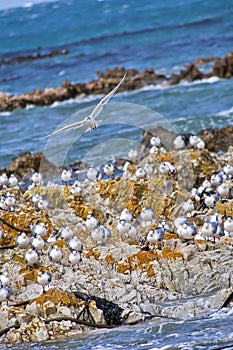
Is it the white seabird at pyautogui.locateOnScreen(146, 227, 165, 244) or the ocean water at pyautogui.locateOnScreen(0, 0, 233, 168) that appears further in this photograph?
the ocean water at pyautogui.locateOnScreen(0, 0, 233, 168)

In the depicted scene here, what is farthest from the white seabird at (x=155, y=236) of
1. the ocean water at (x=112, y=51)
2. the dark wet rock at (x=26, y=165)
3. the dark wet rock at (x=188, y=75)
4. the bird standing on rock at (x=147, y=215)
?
the dark wet rock at (x=188, y=75)

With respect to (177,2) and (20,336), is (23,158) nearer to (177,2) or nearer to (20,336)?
(20,336)

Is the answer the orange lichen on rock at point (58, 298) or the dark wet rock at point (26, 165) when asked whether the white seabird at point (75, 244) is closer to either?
the orange lichen on rock at point (58, 298)

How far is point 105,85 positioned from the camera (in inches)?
635

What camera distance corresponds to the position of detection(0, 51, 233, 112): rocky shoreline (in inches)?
611

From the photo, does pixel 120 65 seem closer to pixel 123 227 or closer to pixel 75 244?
pixel 123 227

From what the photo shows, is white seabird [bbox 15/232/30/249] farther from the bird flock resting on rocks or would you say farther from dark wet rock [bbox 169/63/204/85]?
dark wet rock [bbox 169/63/204/85]

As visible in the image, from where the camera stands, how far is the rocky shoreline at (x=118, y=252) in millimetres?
4949

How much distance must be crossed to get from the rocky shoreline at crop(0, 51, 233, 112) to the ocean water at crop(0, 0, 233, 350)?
0.88 ft

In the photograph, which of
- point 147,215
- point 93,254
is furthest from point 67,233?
point 147,215

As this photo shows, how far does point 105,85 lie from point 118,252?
423 inches

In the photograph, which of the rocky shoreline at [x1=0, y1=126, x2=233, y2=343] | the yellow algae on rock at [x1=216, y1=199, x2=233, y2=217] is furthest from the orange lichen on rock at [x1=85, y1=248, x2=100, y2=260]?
the yellow algae on rock at [x1=216, y1=199, x2=233, y2=217]

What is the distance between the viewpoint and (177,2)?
27.3 m

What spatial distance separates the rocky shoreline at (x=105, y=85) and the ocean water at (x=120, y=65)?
267 mm
